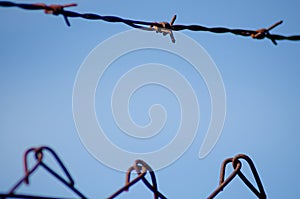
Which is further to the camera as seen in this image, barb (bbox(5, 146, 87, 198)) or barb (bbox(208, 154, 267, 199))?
barb (bbox(208, 154, 267, 199))

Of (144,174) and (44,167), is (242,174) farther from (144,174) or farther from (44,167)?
(44,167)

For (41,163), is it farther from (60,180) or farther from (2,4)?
(2,4)

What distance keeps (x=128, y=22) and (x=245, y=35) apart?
82cm

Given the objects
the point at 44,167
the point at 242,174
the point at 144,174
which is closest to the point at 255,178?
the point at 242,174

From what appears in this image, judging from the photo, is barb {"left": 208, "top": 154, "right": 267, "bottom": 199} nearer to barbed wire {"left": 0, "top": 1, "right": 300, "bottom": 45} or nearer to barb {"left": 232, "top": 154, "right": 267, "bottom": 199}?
barb {"left": 232, "top": 154, "right": 267, "bottom": 199}

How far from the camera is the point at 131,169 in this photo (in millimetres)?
2936

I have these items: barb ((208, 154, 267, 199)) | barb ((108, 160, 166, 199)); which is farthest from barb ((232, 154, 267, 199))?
barb ((108, 160, 166, 199))

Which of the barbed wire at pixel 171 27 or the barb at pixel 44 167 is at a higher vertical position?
the barbed wire at pixel 171 27

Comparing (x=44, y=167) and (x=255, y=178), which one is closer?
(x=44, y=167)

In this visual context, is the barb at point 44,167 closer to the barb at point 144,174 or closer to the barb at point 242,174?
the barb at point 144,174

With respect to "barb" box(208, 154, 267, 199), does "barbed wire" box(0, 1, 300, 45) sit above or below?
above

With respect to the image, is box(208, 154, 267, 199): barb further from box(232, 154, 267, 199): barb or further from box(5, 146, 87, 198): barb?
box(5, 146, 87, 198): barb

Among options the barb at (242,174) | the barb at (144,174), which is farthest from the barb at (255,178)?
the barb at (144,174)

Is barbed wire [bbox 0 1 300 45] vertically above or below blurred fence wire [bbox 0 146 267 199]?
above
